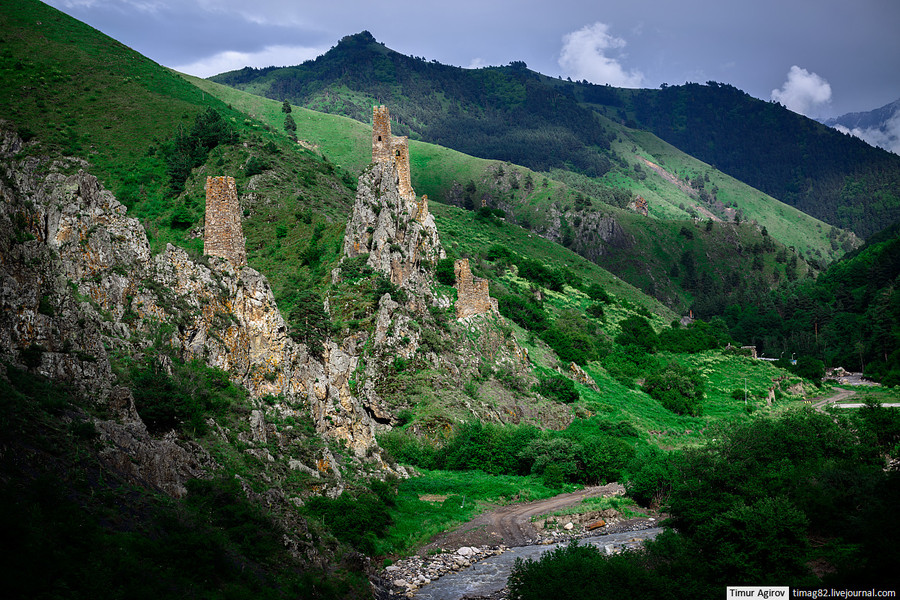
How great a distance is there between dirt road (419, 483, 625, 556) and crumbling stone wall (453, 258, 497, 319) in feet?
72.9

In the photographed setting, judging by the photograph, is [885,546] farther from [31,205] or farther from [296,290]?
[296,290]

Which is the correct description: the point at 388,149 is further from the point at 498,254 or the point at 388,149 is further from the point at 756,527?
the point at 756,527

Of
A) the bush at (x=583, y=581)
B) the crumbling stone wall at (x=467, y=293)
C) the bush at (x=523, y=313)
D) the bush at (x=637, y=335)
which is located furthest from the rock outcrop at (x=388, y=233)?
the bush at (x=637, y=335)

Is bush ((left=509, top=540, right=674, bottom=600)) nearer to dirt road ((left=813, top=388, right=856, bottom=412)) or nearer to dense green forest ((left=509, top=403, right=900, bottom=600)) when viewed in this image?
dense green forest ((left=509, top=403, right=900, bottom=600))

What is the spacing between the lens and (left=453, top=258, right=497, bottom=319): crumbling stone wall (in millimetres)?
75438

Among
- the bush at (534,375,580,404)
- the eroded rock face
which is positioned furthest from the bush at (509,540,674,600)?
the bush at (534,375,580,404)

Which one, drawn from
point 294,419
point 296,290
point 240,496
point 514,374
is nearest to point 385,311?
point 296,290

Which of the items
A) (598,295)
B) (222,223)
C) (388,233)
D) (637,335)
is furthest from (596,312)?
(222,223)

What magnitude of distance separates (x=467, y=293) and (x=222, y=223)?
33356mm

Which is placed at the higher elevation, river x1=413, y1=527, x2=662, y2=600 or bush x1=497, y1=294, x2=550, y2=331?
bush x1=497, y1=294, x2=550, y2=331

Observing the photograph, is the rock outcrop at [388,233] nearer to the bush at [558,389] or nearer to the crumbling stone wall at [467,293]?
the crumbling stone wall at [467,293]

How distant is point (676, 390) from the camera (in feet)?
318

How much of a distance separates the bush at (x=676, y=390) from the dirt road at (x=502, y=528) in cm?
3654

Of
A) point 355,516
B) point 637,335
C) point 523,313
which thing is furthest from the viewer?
point 637,335
